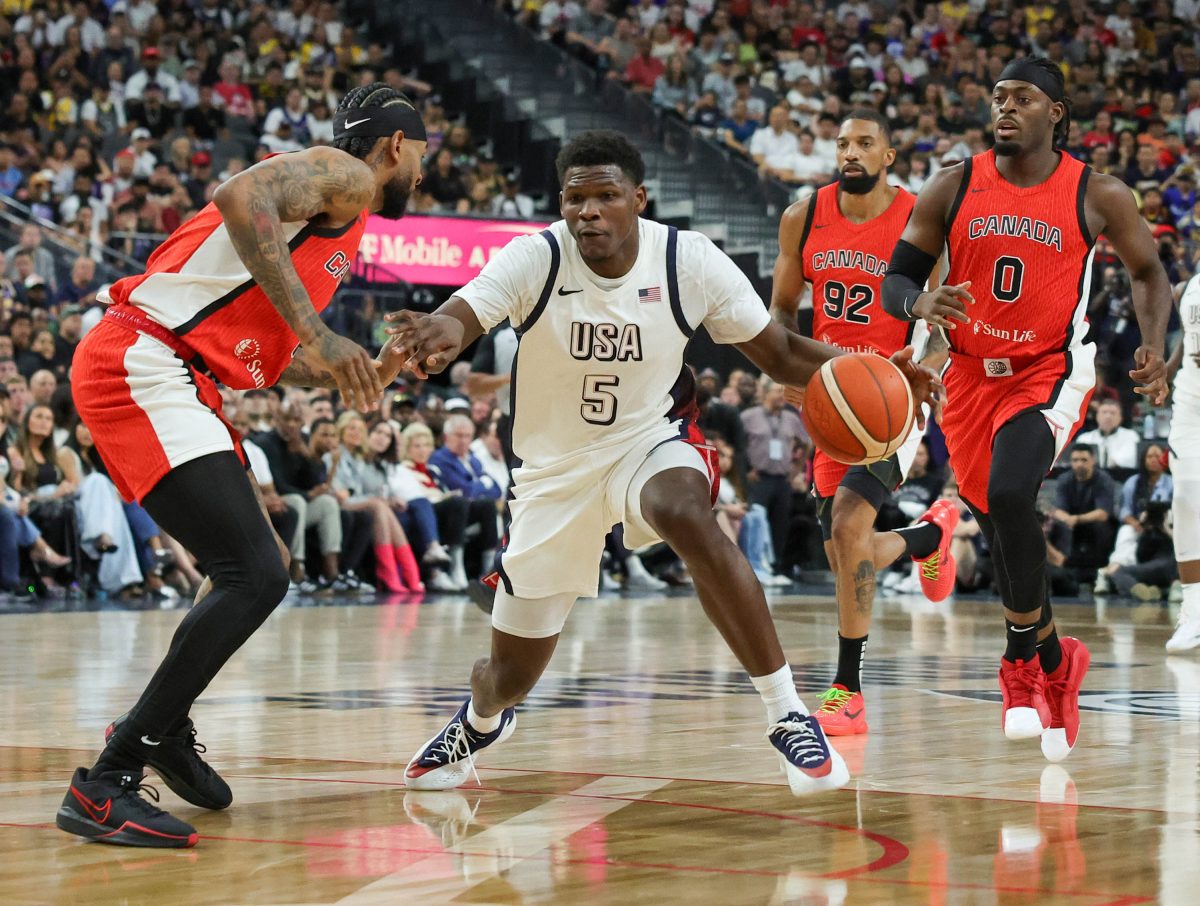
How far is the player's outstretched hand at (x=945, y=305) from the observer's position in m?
5.91

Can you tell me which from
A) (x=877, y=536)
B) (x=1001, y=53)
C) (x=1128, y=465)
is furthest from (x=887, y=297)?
(x=1001, y=53)

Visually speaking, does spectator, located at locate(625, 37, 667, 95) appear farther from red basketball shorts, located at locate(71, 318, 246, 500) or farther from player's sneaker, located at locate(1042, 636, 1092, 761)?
red basketball shorts, located at locate(71, 318, 246, 500)

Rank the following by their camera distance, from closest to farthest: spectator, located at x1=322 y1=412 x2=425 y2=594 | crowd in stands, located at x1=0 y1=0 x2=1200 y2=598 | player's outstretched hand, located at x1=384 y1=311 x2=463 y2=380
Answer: player's outstretched hand, located at x1=384 y1=311 x2=463 y2=380 → crowd in stands, located at x1=0 y1=0 x2=1200 y2=598 → spectator, located at x1=322 y1=412 x2=425 y2=594

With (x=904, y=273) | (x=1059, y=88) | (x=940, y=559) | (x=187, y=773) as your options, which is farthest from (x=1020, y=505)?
(x=187, y=773)

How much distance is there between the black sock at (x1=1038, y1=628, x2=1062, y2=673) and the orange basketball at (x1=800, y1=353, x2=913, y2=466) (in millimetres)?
1438

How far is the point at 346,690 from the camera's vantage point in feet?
26.2

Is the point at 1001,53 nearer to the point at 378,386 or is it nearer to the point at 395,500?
the point at 395,500

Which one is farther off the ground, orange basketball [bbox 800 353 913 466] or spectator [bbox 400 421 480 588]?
orange basketball [bbox 800 353 913 466]

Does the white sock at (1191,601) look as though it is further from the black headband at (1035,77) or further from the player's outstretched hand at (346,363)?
the player's outstretched hand at (346,363)

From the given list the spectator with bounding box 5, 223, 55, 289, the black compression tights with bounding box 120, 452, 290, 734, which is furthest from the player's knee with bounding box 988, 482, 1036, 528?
the spectator with bounding box 5, 223, 55, 289

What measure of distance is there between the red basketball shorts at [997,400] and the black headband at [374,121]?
244cm

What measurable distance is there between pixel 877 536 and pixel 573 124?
18.4 m

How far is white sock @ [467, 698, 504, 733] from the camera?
5.43 m

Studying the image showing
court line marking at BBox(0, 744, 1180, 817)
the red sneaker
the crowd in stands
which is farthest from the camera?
the crowd in stands
